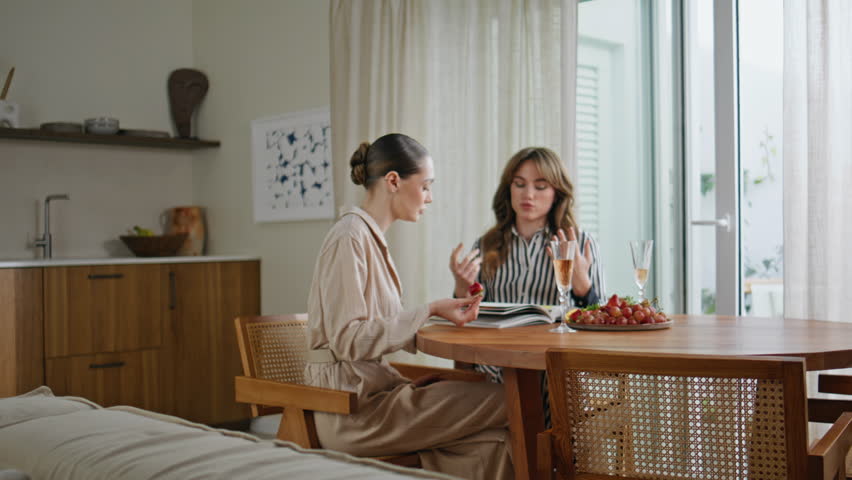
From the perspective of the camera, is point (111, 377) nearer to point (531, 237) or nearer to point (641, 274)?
point (531, 237)

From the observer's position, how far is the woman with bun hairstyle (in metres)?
2.11

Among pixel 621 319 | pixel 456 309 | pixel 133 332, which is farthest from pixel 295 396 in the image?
pixel 133 332

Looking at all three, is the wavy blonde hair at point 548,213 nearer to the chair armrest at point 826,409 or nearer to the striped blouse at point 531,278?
the striped blouse at point 531,278

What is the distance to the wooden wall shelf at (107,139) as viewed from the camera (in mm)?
4348

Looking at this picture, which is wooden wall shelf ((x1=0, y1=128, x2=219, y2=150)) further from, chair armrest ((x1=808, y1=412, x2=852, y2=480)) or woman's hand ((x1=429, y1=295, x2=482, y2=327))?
chair armrest ((x1=808, y1=412, x2=852, y2=480))

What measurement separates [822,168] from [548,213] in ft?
2.97

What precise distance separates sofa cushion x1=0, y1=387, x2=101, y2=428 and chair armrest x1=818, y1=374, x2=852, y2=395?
6.08 feet

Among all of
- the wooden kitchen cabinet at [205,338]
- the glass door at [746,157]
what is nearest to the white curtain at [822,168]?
the glass door at [746,157]

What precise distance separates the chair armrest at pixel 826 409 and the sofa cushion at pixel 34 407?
179cm

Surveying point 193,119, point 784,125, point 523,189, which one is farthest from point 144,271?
point 784,125

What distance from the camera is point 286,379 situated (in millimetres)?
2574

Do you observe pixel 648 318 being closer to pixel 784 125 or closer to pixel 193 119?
pixel 784 125

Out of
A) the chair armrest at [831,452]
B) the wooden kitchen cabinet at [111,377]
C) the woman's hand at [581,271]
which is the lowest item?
the wooden kitchen cabinet at [111,377]

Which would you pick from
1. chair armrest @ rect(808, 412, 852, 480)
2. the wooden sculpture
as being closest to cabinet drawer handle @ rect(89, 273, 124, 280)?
the wooden sculpture
